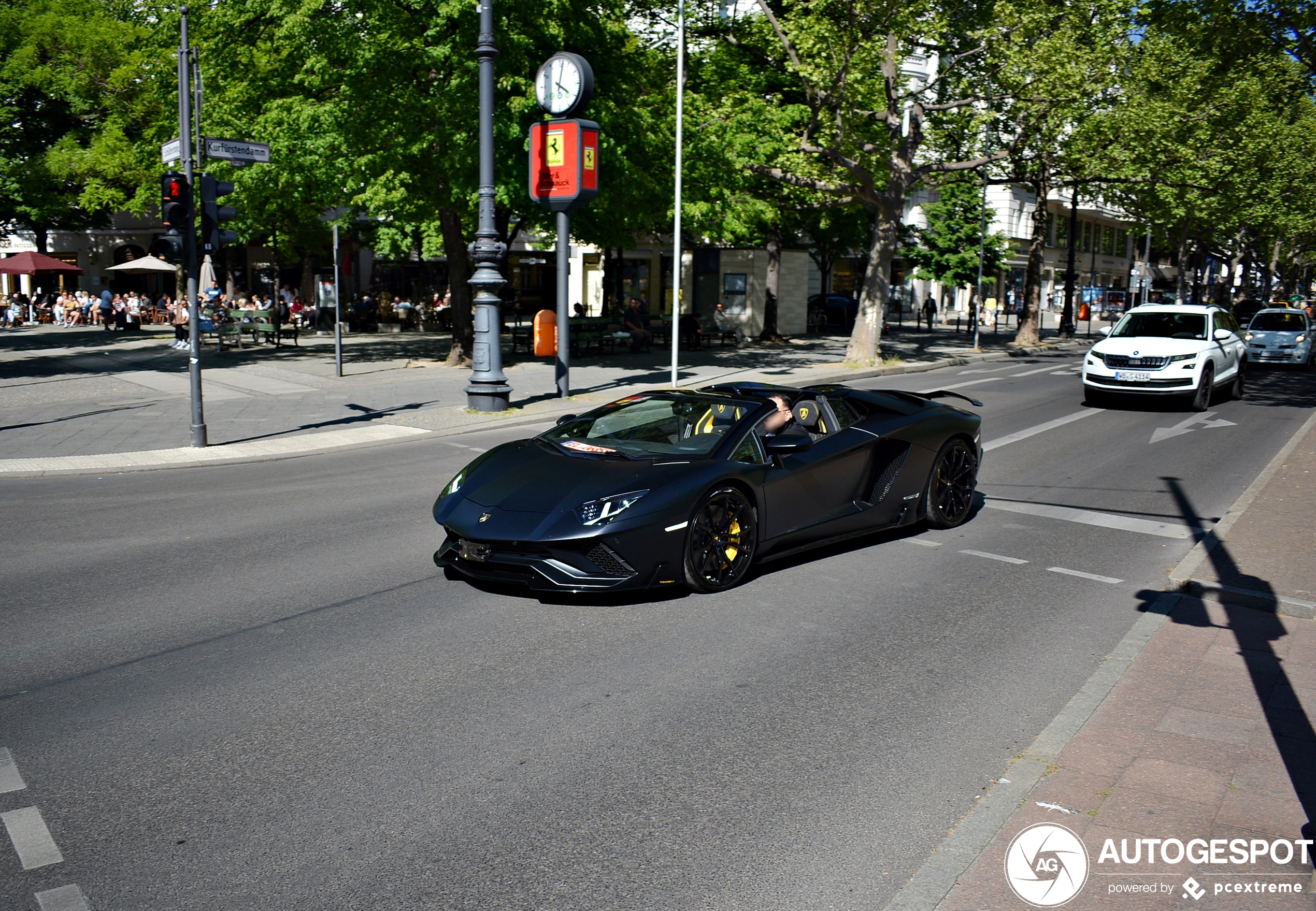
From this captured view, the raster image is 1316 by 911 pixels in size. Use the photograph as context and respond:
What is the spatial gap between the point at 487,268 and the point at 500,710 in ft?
41.7

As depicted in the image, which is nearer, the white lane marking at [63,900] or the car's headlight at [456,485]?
the white lane marking at [63,900]

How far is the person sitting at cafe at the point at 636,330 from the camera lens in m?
30.3

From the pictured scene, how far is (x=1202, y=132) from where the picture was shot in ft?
106

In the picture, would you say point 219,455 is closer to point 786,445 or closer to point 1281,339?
point 786,445

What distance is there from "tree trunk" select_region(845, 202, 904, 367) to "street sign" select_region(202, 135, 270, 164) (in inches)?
687

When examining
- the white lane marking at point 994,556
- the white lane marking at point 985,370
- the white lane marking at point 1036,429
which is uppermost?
the white lane marking at point 985,370

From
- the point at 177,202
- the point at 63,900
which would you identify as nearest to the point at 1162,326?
the point at 177,202

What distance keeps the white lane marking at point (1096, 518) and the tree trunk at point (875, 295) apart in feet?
57.6

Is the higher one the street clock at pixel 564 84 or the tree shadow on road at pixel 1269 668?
the street clock at pixel 564 84

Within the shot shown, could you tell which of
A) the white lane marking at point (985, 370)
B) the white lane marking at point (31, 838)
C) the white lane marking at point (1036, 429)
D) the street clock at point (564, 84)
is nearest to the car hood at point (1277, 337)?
the white lane marking at point (985, 370)

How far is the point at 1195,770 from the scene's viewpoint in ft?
15.3

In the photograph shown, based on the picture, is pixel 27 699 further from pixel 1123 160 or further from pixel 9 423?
pixel 1123 160

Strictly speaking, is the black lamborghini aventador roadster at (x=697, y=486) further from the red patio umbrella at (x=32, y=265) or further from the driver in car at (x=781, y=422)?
the red patio umbrella at (x=32, y=265)

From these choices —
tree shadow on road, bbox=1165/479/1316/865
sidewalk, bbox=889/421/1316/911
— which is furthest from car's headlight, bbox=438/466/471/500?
tree shadow on road, bbox=1165/479/1316/865
